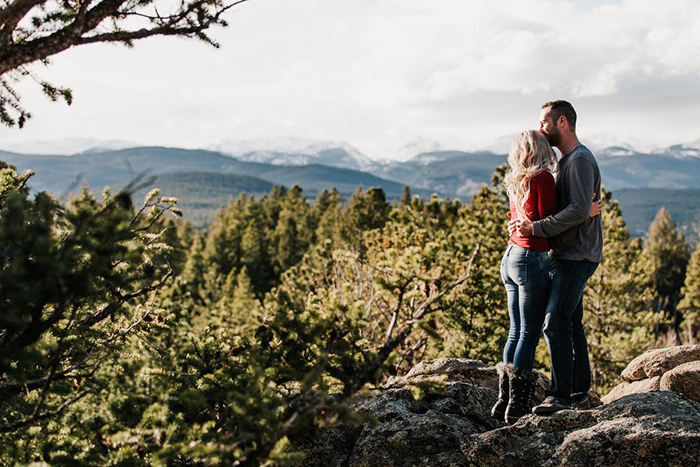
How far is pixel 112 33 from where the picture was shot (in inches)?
140

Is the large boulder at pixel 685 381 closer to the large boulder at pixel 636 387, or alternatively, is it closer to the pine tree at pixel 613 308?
the large boulder at pixel 636 387

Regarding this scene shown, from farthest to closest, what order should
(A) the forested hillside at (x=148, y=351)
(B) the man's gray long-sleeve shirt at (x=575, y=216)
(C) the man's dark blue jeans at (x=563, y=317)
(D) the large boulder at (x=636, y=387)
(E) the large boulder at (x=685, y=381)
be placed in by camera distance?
(D) the large boulder at (x=636, y=387), (E) the large boulder at (x=685, y=381), (C) the man's dark blue jeans at (x=563, y=317), (B) the man's gray long-sleeve shirt at (x=575, y=216), (A) the forested hillside at (x=148, y=351)

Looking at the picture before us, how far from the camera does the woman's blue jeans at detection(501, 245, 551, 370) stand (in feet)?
14.8

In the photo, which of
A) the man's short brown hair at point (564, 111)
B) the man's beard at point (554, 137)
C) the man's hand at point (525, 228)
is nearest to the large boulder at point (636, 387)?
the man's hand at point (525, 228)

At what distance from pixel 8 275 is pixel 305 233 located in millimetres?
51969

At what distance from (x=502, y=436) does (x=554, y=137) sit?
261 centimetres

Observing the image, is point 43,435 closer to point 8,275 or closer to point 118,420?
point 118,420

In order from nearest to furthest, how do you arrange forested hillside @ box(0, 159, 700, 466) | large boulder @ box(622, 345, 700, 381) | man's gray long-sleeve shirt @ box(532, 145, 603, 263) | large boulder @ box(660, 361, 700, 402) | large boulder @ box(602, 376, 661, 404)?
forested hillside @ box(0, 159, 700, 466), man's gray long-sleeve shirt @ box(532, 145, 603, 263), large boulder @ box(660, 361, 700, 402), large boulder @ box(602, 376, 661, 404), large boulder @ box(622, 345, 700, 381)

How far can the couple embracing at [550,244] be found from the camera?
14.5 ft

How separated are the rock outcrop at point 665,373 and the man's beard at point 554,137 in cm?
297

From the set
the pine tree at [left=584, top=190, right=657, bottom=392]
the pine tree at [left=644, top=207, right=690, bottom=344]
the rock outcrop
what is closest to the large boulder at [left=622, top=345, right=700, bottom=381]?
the rock outcrop

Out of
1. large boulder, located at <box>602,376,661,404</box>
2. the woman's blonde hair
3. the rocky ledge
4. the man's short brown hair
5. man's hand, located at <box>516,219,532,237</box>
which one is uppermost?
the man's short brown hair

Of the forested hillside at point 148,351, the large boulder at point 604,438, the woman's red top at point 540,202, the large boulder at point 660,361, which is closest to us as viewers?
the forested hillside at point 148,351

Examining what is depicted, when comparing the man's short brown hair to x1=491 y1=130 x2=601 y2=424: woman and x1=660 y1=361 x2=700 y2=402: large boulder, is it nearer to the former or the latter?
x1=491 y1=130 x2=601 y2=424: woman
